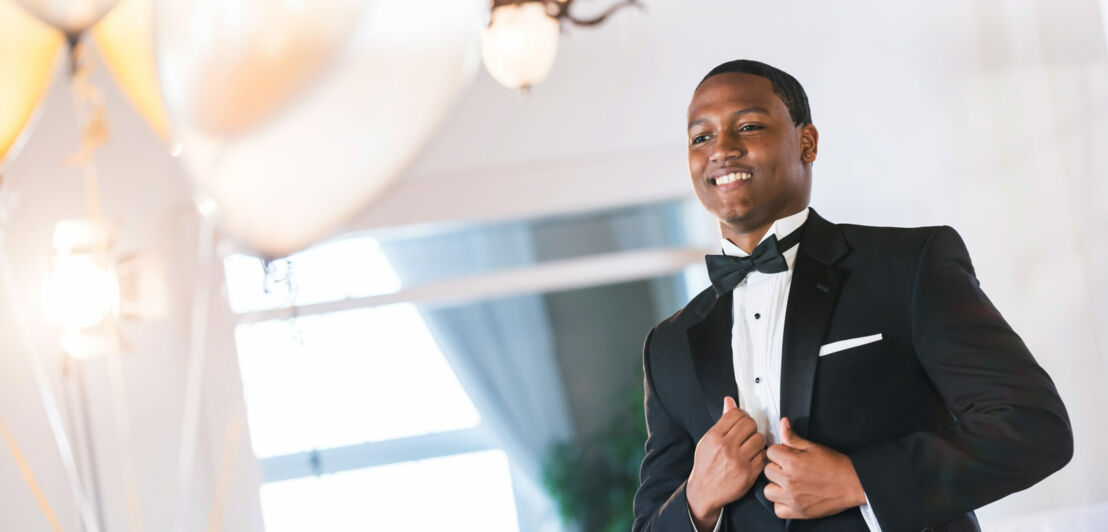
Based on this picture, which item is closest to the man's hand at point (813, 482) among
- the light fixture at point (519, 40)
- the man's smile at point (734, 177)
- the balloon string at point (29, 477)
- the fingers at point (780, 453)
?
the fingers at point (780, 453)

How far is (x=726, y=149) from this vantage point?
1.25 metres

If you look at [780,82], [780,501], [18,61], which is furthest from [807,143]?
[18,61]

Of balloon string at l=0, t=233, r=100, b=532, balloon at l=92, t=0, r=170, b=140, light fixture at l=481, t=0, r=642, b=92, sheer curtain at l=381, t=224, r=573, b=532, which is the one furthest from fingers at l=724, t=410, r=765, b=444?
balloon string at l=0, t=233, r=100, b=532

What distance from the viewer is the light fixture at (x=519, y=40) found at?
Result: 201cm

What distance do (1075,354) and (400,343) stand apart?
7.08 feet

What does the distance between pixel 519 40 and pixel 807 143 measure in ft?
Answer: 2.71

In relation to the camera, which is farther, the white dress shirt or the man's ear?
the man's ear

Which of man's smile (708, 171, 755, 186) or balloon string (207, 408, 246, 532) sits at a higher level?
man's smile (708, 171, 755, 186)

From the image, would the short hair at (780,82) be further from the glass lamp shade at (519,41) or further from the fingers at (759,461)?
the glass lamp shade at (519,41)

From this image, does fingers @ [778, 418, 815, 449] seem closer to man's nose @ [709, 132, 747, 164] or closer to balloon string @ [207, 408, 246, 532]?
man's nose @ [709, 132, 747, 164]

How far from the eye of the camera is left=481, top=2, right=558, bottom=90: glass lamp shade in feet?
6.61

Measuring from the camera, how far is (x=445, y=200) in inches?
137

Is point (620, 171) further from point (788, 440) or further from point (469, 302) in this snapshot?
point (788, 440)

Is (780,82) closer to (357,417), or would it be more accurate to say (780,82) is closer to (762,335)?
(762,335)
